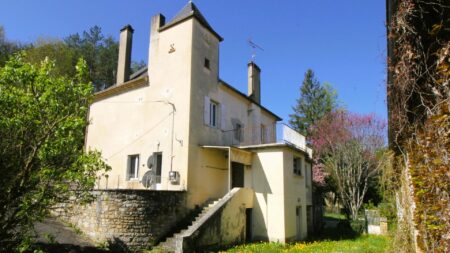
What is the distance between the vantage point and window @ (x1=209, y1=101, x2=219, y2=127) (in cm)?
1877

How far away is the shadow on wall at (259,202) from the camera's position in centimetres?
1700

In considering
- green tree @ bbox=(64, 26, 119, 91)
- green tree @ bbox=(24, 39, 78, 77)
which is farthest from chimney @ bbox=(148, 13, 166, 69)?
green tree @ bbox=(64, 26, 119, 91)

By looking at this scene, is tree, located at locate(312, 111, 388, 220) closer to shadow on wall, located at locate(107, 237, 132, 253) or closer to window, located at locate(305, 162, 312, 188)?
window, located at locate(305, 162, 312, 188)

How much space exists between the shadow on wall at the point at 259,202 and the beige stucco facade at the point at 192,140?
0.17ft

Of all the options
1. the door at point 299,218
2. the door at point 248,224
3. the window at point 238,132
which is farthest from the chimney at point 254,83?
the door at point 248,224

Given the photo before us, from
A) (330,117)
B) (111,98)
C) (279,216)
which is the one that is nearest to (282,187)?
(279,216)

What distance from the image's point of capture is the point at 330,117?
1275 inches

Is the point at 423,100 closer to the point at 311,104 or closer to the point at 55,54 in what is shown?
the point at 55,54

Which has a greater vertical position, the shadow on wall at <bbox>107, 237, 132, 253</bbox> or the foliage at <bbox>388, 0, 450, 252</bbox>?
the foliage at <bbox>388, 0, 450, 252</bbox>

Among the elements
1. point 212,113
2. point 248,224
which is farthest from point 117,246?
point 212,113

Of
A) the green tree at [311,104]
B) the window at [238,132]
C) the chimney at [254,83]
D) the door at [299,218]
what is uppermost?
the green tree at [311,104]

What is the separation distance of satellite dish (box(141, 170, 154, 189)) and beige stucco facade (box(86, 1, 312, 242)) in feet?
0.36

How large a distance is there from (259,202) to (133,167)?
780cm

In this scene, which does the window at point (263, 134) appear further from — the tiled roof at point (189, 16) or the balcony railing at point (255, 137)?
the tiled roof at point (189, 16)
